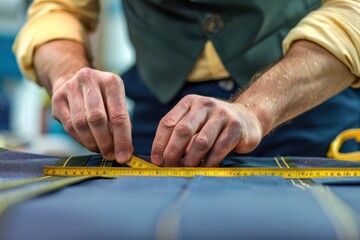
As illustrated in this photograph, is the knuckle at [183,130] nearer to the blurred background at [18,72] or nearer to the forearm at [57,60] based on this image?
the forearm at [57,60]

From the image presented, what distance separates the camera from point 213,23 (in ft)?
3.57

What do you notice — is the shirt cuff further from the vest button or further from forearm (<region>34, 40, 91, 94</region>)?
the vest button

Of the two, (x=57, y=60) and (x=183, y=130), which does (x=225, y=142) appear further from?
(x=57, y=60)

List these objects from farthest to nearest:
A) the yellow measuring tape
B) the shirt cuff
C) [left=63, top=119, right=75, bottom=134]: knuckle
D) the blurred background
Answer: the blurred background
the shirt cuff
[left=63, top=119, right=75, bottom=134]: knuckle
the yellow measuring tape

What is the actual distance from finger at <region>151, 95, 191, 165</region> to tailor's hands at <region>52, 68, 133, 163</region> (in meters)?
0.04

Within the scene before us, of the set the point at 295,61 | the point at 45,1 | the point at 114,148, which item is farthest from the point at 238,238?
the point at 45,1

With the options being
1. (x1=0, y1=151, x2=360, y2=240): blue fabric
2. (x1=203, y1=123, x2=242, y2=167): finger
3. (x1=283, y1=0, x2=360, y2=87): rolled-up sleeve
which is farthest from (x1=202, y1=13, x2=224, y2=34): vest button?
(x1=0, y1=151, x2=360, y2=240): blue fabric

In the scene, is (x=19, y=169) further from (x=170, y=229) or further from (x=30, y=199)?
(x=170, y=229)

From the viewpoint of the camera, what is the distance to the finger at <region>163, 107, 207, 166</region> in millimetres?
756

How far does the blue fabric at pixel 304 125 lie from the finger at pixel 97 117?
0.39 m

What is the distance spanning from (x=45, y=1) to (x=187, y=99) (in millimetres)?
665

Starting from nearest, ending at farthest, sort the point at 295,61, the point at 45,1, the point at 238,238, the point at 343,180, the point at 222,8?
the point at 238,238 < the point at 343,180 < the point at 295,61 < the point at 222,8 < the point at 45,1

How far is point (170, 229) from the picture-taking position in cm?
44

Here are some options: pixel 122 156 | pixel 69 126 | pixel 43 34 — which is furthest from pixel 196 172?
pixel 43 34
